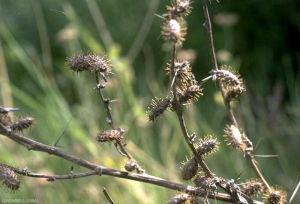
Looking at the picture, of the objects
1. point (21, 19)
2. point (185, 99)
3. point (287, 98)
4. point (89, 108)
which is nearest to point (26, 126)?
point (185, 99)

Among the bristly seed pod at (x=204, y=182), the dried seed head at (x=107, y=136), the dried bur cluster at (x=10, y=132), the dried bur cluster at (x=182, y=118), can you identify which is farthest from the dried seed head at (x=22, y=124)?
the bristly seed pod at (x=204, y=182)

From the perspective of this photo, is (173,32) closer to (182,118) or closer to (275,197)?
(182,118)

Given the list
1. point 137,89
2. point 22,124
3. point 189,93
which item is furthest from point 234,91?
point 137,89

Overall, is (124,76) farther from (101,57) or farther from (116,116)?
(101,57)

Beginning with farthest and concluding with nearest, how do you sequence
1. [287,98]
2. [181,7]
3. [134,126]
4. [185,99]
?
[287,98] < [134,126] < [185,99] < [181,7]

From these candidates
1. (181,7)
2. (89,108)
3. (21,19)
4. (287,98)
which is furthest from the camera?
(287,98)

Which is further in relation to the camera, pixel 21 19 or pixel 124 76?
pixel 21 19

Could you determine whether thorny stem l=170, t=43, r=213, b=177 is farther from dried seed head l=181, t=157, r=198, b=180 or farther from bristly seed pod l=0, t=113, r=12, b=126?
bristly seed pod l=0, t=113, r=12, b=126

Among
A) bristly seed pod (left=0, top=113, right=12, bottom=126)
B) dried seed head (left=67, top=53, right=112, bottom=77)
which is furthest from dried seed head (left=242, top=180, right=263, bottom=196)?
bristly seed pod (left=0, top=113, right=12, bottom=126)
